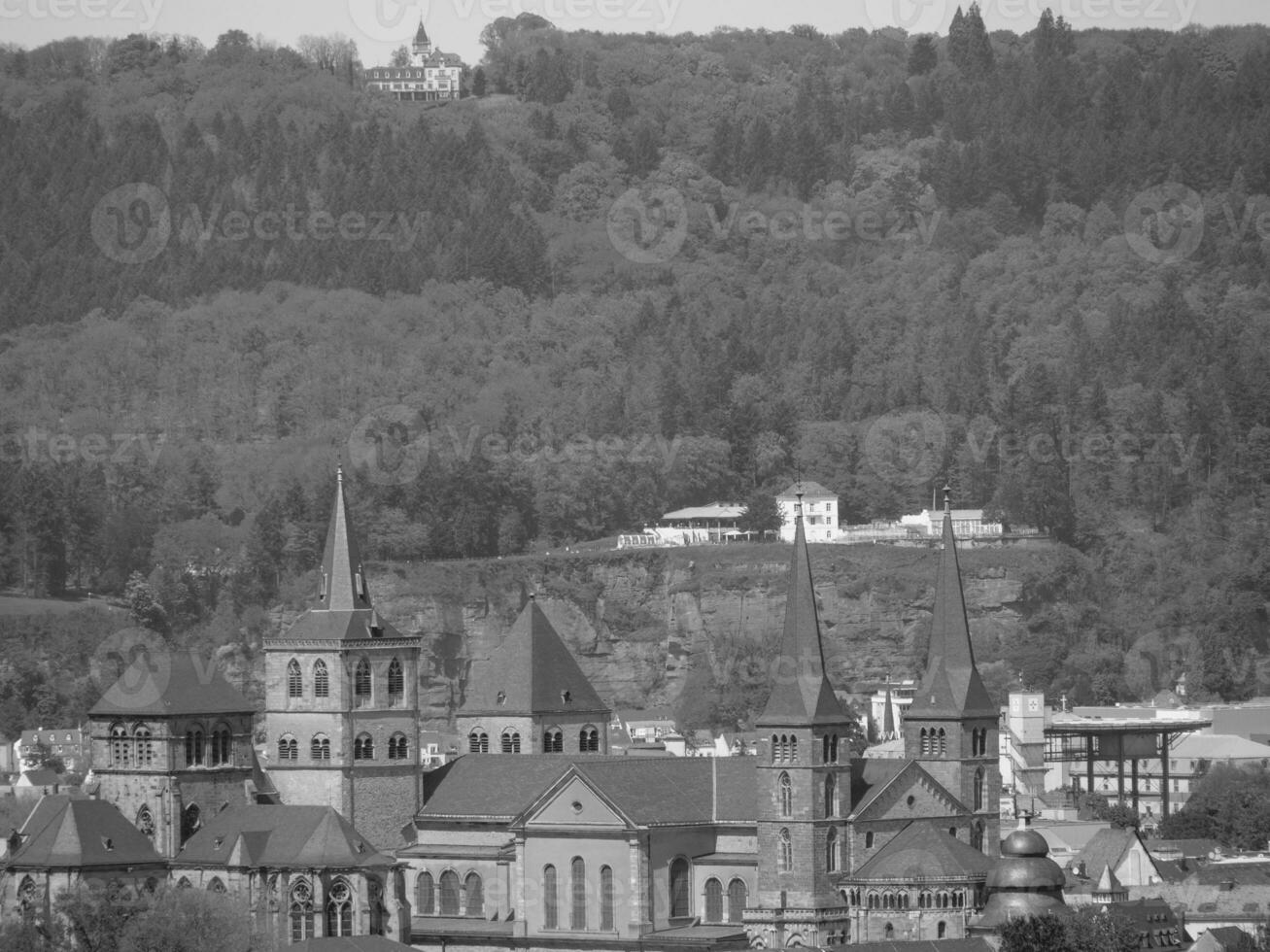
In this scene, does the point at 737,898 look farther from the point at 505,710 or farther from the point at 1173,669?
the point at 1173,669

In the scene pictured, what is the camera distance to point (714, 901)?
108438mm

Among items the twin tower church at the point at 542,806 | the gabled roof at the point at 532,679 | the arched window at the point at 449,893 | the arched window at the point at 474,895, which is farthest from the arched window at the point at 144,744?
the gabled roof at the point at 532,679

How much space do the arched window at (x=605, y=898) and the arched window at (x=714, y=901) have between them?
267 cm

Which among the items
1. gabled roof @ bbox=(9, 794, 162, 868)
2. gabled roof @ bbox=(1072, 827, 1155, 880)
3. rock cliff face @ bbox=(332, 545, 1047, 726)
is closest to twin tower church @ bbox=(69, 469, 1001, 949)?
gabled roof @ bbox=(9, 794, 162, 868)

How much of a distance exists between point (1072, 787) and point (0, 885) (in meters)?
65.4

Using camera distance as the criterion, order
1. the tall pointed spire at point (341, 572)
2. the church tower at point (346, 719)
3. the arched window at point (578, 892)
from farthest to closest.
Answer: the tall pointed spire at point (341, 572)
the church tower at point (346, 719)
the arched window at point (578, 892)

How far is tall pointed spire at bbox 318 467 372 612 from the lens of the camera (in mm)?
113812

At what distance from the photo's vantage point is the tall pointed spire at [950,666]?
109312 mm

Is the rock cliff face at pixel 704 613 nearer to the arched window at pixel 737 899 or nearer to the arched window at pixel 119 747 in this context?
the arched window at pixel 119 747

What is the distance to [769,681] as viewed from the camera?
7234 inches

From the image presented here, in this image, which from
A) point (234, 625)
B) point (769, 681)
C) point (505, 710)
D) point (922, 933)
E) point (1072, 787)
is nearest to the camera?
point (922, 933)

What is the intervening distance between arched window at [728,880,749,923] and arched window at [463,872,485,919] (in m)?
8.04

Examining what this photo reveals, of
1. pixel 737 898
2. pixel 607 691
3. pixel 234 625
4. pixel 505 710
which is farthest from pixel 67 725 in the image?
pixel 737 898

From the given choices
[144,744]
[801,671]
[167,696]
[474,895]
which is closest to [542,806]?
[474,895]
